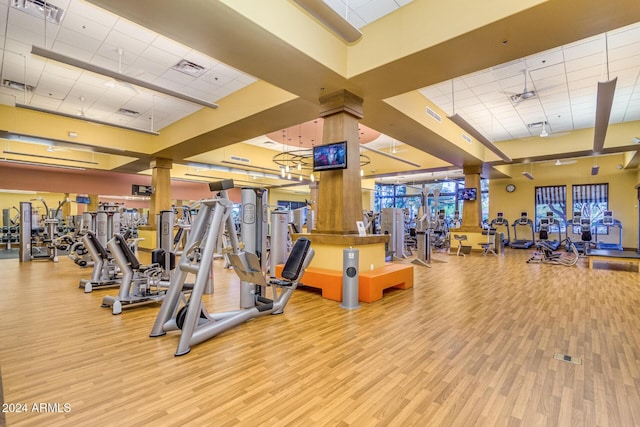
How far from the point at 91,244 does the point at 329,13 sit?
519 cm

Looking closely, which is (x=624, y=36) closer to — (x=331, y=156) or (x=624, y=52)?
(x=624, y=52)

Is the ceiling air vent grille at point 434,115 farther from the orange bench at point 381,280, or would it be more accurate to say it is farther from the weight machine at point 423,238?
the orange bench at point 381,280

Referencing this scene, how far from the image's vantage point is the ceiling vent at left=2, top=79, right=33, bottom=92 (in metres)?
6.19

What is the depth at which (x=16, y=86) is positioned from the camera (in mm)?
6383

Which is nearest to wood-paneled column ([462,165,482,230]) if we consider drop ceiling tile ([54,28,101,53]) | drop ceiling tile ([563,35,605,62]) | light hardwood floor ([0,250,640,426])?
drop ceiling tile ([563,35,605,62])

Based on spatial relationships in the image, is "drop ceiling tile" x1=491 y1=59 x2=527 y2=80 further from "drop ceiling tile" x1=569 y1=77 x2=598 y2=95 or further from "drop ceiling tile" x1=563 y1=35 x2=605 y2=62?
"drop ceiling tile" x1=569 y1=77 x2=598 y2=95

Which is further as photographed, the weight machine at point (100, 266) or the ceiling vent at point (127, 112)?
the ceiling vent at point (127, 112)

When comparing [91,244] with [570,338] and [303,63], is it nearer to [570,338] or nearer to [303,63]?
[303,63]

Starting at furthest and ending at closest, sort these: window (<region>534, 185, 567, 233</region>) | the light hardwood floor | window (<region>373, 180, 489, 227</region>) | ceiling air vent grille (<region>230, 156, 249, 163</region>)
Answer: window (<region>373, 180, 489, 227</region>), window (<region>534, 185, 567, 233</region>), ceiling air vent grille (<region>230, 156, 249, 163</region>), the light hardwood floor

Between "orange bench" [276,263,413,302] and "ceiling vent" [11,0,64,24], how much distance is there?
5.06m

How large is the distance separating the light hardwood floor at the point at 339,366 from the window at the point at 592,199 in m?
10.0

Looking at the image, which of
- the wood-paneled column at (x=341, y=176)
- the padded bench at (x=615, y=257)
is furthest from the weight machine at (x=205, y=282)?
the padded bench at (x=615, y=257)

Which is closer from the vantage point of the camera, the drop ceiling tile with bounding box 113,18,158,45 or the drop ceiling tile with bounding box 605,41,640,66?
the drop ceiling tile with bounding box 113,18,158,45

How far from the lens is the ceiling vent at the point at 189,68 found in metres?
5.52
